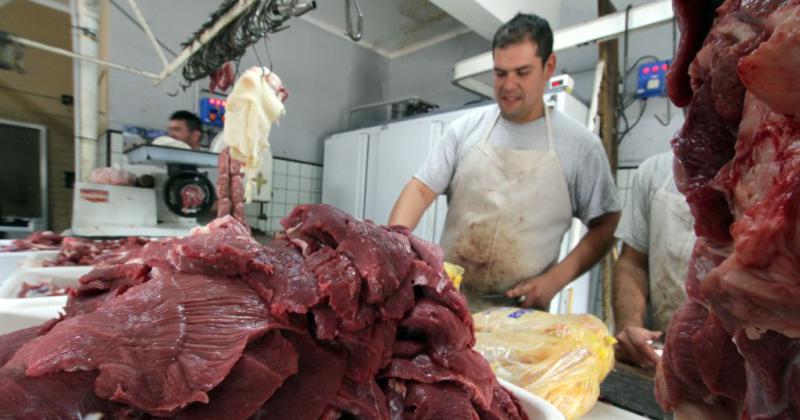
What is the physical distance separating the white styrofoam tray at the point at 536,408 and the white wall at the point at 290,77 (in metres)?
4.60

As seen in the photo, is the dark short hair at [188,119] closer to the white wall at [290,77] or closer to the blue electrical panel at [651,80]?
the white wall at [290,77]

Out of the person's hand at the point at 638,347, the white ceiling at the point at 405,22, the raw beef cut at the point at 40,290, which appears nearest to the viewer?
the raw beef cut at the point at 40,290

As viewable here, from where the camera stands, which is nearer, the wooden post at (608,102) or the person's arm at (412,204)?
the person's arm at (412,204)

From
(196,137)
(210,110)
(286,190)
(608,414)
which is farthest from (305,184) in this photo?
(608,414)

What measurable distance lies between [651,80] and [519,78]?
2.36 m

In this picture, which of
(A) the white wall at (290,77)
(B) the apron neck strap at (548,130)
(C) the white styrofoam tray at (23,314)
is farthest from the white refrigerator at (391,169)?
(C) the white styrofoam tray at (23,314)

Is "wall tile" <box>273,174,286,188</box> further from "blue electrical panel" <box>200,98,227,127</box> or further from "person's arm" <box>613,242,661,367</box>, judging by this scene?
"person's arm" <box>613,242,661,367</box>

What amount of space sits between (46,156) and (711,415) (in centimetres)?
691

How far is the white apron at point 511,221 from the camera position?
2.09 m

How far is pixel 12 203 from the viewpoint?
16.6ft

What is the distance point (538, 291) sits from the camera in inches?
73.6

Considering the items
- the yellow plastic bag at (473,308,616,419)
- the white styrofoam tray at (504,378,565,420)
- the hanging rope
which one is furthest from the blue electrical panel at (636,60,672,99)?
the white styrofoam tray at (504,378,565,420)

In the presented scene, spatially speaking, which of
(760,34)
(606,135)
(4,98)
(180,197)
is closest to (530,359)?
(760,34)

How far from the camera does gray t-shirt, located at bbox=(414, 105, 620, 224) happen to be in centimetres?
209
